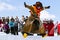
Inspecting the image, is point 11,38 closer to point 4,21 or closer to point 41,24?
point 41,24

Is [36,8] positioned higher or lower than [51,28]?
higher

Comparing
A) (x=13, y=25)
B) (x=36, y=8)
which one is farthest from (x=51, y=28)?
(x=13, y=25)

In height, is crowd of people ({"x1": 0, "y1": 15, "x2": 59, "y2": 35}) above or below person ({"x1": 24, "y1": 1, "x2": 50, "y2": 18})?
below

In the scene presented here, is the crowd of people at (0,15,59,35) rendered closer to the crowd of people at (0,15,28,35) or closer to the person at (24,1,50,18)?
the crowd of people at (0,15,28,35)

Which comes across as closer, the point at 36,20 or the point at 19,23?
the point at 36,20

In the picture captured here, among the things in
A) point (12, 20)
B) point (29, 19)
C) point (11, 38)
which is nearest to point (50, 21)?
point (29, 19)

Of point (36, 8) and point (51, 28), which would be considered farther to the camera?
point (51, 28)

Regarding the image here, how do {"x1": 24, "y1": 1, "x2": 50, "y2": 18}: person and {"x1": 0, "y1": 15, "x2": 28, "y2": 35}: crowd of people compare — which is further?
{"x1": 0, "y1": 15, "x2": 28, "y2": 35}: crowd of people

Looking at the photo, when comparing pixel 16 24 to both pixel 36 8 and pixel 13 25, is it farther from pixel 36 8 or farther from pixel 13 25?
pixel 36 8

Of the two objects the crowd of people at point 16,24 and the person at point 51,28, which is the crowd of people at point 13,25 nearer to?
the crowd of people at point 16,24

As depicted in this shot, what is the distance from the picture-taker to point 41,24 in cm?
311

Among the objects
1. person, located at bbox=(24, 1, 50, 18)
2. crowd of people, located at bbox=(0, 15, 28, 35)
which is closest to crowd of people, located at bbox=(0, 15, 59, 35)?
crowd of people, located at bbox=(0, 15, 28, 35)

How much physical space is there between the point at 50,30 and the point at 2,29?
881 mm

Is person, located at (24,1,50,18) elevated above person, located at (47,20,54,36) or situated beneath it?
elevated above
